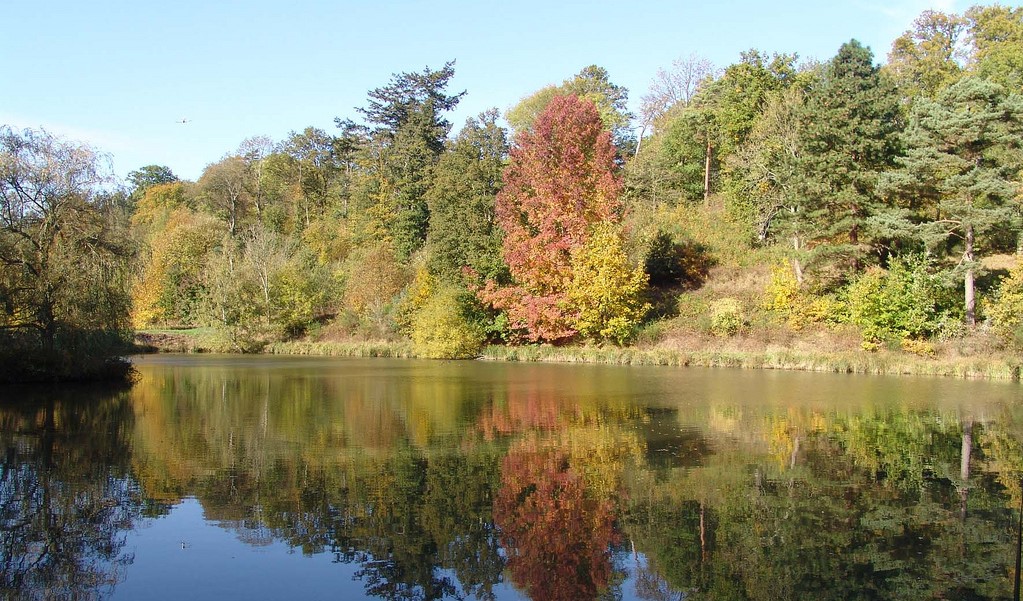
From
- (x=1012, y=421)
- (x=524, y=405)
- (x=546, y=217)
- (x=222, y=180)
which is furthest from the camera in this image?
(x=222, y=180)

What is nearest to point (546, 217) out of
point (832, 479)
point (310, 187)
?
point (832, 479)

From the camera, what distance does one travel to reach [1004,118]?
2973 cm

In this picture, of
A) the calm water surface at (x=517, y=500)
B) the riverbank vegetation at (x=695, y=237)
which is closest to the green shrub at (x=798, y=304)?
the riverbank vegetation at (x=695, y=237)

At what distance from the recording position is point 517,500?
1058cm

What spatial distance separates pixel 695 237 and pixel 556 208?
416 inches

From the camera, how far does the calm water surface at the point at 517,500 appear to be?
779 centimetres

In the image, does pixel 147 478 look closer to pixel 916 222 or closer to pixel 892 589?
pixel 892 589

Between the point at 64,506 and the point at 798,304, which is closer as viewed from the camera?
the point at 64,506

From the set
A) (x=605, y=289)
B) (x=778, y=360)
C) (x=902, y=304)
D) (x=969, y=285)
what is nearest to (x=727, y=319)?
(x=778, y=360)

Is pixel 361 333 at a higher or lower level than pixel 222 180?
lower

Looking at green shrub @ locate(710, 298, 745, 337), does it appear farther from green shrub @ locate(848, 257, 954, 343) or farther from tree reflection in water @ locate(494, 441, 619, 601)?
tree reflection in water @ locate(494, 441, 619, 601)

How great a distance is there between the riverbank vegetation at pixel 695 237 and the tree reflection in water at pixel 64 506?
9527 mm

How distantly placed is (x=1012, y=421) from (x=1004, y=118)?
716 inches

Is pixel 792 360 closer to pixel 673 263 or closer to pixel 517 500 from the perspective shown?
pixel 673 263
